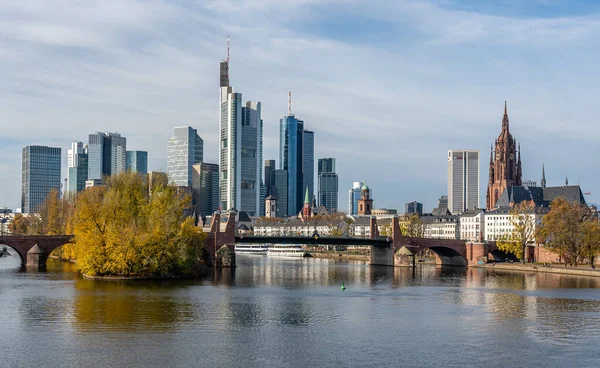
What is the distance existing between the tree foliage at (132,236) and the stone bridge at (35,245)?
2184cm

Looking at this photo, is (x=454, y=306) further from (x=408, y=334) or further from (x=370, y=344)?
(x=370, y=344)

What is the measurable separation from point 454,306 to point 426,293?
1259cm

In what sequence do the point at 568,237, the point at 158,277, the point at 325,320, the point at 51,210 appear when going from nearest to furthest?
1. the point at 325,320
2. the point at 158,277
3. the point at 568,237
4. the point at 51,210

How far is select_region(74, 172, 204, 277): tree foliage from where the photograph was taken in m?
91.1

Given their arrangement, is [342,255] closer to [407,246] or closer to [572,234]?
[407,246]

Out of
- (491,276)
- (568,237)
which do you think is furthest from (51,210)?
(568,237)

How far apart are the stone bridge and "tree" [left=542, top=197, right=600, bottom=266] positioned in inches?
2954

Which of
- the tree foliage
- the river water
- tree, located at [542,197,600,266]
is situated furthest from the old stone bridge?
the river water

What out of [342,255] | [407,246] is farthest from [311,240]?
[342,255]

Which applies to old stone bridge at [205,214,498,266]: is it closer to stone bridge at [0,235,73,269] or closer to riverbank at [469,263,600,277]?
→ riverbank at [469,263,600,277]

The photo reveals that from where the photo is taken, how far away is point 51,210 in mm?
150375

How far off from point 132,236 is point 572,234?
229 ft

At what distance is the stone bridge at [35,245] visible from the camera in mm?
118938

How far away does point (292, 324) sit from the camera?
6088 centimetres
